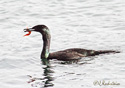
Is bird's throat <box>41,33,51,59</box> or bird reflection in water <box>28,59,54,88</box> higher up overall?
bird's throat <box>41,33,51,59</box>

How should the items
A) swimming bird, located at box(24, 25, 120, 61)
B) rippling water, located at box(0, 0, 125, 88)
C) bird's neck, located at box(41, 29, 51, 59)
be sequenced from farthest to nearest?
1. bird's neck, located at box(41, 29, 51, 59)
2. swimming bird, located at box(24, 25, 120, 61)
3. rippling water, located at box(0, 0, 125, 88)

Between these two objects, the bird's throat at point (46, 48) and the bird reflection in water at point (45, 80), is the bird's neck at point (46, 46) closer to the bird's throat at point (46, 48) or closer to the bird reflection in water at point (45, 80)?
the bird's throat at point (46, 48)

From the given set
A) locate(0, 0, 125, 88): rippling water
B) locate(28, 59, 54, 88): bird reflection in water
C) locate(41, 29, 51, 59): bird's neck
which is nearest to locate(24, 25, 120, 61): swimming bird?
locate(41, 29, 51, 59): bird's neck

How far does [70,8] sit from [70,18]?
2255 mm

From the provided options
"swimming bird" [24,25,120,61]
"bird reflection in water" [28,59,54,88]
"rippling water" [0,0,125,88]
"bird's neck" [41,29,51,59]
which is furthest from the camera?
"bird's neck" [41,29,51,59]

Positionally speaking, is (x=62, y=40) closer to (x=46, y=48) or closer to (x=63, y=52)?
(x=46, y=48)

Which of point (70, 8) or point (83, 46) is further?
point (70, 8)

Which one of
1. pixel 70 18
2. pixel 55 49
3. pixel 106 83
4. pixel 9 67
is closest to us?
pixel 106 83

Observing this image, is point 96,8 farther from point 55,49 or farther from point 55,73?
point 55,73

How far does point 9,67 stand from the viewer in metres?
15.9

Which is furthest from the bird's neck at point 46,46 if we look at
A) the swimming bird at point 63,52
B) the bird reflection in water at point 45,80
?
the bird reflection in water at point 45,80

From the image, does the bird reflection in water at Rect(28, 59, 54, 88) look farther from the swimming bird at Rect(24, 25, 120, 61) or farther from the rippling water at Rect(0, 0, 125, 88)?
the swimming bird at Rect(24, 25, 120, 61)

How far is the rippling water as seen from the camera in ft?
45.7

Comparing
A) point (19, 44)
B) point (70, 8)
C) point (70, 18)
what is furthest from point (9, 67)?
point (70, 8)
